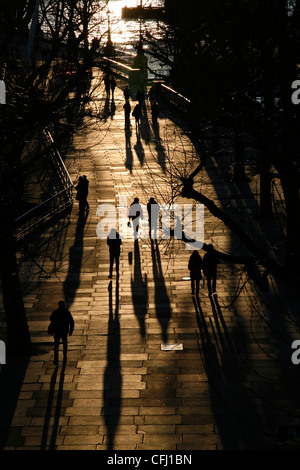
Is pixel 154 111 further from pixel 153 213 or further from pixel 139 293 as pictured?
pixel 139 293

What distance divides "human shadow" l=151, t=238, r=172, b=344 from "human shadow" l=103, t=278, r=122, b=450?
3.25 feet

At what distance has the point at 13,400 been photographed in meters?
11.6

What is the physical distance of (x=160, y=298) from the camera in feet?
53.5

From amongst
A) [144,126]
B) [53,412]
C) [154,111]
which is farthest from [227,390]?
[154,111]

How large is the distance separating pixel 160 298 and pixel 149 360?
3.37m

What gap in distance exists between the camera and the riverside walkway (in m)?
10.3

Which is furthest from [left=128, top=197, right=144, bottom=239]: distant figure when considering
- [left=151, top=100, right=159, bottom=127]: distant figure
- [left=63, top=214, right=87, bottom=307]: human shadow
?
[left=151, top=100, right=159, bottom=127]: distant figure

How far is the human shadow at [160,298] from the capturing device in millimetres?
14758

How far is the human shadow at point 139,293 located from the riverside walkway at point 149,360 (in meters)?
0.03

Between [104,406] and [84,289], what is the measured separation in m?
5.90

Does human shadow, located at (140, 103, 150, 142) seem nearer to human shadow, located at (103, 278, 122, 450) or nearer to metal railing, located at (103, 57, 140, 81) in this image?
metal railing, located at (103, 57, 140, 81)

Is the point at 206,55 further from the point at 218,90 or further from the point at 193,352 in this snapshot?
the point at 193,352

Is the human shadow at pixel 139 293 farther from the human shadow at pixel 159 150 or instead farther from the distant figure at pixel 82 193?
the human shadow at pixel 159 150

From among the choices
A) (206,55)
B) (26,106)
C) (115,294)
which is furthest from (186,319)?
(206,55)
